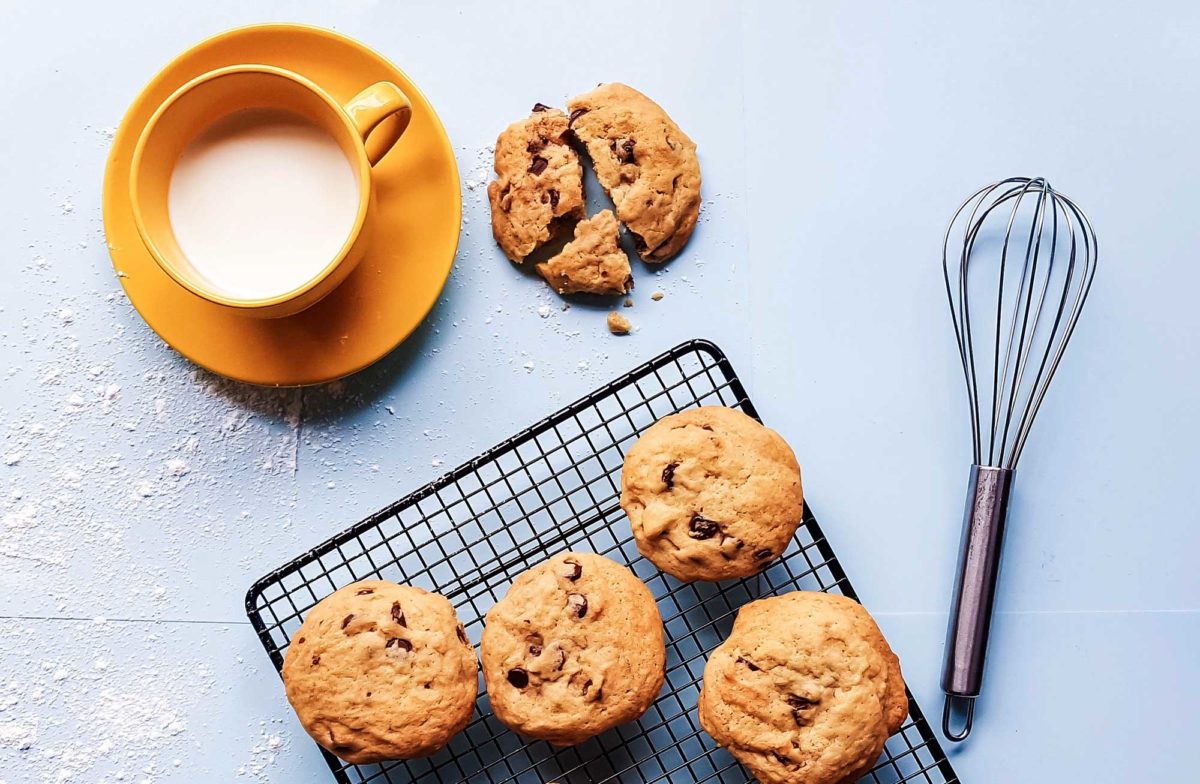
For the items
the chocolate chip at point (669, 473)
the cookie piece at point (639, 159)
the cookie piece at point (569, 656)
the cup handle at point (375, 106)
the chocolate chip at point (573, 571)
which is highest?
the cup handle at point (375, 106)

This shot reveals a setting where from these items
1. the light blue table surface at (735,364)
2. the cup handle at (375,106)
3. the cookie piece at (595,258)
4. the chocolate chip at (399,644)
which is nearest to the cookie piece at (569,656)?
the chocolate chip at (399,644)

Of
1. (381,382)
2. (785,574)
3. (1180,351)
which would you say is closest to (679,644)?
(785,574)

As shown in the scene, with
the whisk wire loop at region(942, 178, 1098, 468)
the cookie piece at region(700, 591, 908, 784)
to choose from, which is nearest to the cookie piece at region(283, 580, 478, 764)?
the cookie piece at region(700, 591, 908, 784)

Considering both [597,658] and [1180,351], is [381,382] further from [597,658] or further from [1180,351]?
[1180,351]

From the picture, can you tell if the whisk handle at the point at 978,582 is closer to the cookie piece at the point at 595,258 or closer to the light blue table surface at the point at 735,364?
the light blue table surface at the point at 735,364

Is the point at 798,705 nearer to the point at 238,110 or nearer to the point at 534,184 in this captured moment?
the point at 534,184

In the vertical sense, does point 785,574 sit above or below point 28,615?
below

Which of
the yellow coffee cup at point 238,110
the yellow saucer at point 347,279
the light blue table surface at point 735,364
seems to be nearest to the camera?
the yellow coffee cup at point 238,110
